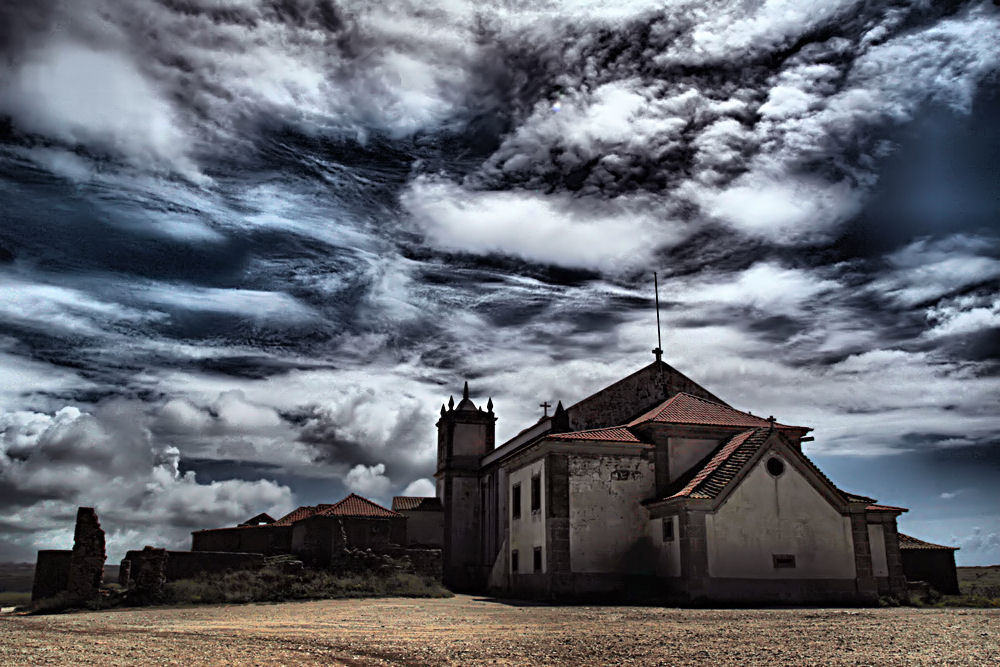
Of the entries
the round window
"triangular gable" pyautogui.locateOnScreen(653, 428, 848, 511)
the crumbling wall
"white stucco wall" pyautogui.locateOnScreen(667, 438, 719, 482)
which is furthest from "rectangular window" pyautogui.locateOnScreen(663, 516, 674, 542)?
the crumbling wall

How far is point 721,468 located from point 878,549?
920cm

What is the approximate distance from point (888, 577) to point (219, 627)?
25.6 metres

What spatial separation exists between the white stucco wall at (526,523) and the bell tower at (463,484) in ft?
32.6

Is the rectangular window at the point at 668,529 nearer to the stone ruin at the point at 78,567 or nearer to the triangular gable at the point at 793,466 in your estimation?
the triangular gable at the point at 793,466

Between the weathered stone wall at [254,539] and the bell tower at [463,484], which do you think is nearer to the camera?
the weathered stone wall at [254,539]

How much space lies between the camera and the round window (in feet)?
84.4

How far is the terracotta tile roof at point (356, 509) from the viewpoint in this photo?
35.3m

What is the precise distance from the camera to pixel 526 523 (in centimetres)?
3112

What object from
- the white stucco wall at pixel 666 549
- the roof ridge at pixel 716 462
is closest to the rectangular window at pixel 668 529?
the white stucco wall at pixel 666 549

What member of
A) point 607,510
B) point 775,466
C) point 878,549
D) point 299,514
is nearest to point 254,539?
point 299,514

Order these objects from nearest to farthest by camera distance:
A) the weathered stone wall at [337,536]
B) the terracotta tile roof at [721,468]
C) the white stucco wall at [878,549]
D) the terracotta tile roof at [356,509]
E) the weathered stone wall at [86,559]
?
the weathered stone wall at [86,559] < the terracotta tile roof at [721,468] < the white stucco wall at [878,549] < the weathered stone wall at [337,536] < the terracotta tile roof at [356,509]

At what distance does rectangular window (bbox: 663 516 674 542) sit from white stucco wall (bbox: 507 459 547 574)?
14.6ft

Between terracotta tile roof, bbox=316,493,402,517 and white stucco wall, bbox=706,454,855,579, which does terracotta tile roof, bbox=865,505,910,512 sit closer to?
white stucco wall, bbox=706,454,855,579

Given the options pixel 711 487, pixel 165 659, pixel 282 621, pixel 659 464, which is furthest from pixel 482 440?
pixel 165 659
